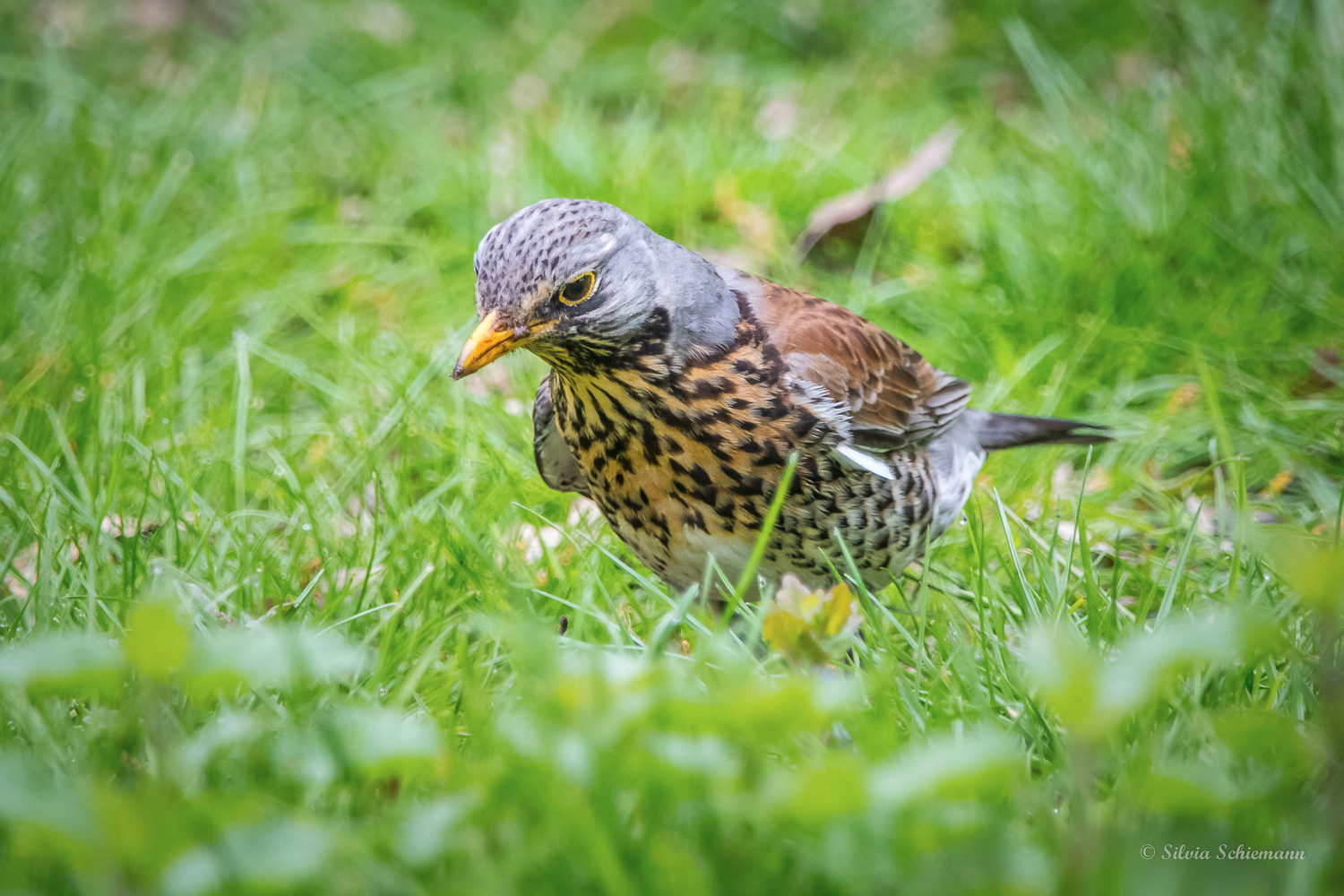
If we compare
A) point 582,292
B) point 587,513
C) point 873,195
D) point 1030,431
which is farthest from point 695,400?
point 873,195

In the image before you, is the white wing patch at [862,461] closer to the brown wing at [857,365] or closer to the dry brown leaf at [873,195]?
the brown wing at [857,365]

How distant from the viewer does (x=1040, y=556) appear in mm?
2598

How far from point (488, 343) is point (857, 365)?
1065 mm

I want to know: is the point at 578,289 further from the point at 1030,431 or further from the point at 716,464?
the point at 1030,431

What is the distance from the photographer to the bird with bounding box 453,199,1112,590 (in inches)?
94.0

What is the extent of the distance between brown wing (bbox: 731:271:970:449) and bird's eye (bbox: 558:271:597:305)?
55 centimetres

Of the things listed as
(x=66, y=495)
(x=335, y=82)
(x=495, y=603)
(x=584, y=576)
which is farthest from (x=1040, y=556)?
(x=335, y=82)

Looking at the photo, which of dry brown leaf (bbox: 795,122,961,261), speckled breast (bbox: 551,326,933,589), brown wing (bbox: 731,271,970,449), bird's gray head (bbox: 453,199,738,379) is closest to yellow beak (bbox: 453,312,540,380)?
bird's gray head (bbox: 453,199,738,379)

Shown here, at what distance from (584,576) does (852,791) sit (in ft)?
5.11

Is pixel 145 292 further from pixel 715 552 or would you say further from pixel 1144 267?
pixel 1144 267

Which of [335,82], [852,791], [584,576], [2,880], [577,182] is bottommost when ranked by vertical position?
[584,576]

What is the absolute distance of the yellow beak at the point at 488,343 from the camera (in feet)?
7.55

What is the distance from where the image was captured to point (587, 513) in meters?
3.29

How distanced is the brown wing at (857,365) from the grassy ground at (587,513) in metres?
0.42
